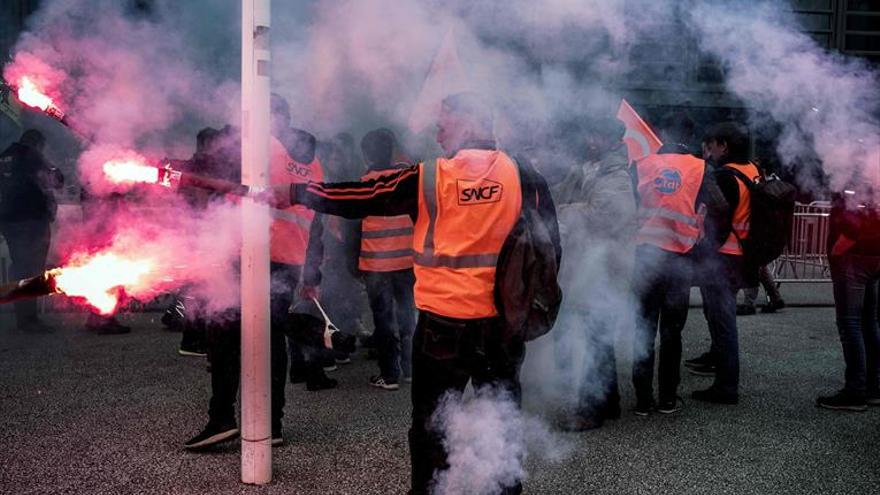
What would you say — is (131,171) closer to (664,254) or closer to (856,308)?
(664,254)

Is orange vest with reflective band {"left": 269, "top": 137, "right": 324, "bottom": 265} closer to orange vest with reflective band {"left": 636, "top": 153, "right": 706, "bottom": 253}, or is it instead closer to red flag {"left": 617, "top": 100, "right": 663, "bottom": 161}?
orange vest with reflective band {"left": 636, "top": 153, "right": 706, "bottom": 253}

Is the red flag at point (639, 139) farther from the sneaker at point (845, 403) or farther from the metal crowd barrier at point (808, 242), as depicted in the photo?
the metal crowd barrier at point (808, 242)

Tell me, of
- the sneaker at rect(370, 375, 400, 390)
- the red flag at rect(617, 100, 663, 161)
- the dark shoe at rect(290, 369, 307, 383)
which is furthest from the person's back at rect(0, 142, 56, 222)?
the red flag at rect(617, 100, 663, 161)

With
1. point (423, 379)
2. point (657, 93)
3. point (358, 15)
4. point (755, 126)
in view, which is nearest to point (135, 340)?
point (358, 15)

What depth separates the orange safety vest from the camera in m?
5.86

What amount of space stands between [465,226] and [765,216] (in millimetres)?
3312

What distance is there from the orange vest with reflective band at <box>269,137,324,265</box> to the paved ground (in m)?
1.13

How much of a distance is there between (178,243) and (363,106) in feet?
8.67

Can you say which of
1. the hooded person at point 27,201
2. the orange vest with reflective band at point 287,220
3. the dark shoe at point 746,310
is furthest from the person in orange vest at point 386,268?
the dark shoe at point 746,310

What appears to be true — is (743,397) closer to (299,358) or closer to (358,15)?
(299,358)

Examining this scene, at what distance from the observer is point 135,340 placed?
729cm

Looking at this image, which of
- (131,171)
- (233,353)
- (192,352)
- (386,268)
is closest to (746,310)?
(386,268)

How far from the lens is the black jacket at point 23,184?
7.87m

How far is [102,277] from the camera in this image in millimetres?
3229
